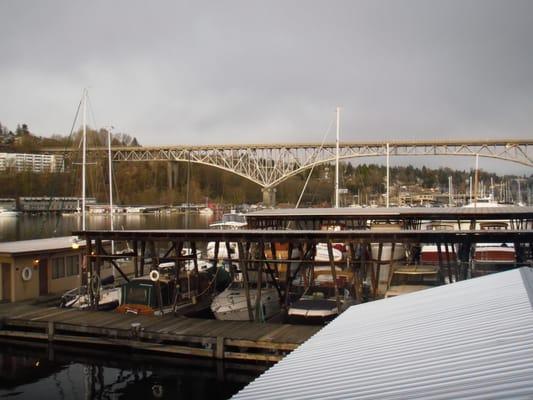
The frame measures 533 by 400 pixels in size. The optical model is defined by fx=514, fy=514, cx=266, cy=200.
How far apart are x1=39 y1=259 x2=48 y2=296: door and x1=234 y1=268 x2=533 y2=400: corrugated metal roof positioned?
16.9m

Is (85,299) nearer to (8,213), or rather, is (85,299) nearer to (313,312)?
(313,312)

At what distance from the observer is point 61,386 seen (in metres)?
15.3

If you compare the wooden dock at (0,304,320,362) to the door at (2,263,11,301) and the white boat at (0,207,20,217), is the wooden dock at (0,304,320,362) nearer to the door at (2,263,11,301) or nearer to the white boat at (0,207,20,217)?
the door at (2,263,11,301)

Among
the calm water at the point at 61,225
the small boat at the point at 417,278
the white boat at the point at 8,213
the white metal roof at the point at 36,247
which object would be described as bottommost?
the calm water at the point at 61,225

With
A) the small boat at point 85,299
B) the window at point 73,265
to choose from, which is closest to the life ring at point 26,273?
the small boat at point 85,299

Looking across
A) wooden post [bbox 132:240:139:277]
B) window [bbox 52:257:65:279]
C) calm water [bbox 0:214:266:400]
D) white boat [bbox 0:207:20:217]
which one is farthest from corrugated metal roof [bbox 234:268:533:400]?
white boat [bbox 0:207:20:217]

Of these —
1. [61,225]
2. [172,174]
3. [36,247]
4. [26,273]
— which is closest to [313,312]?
[26,273]

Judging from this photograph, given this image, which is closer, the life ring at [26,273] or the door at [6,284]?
the door at [6,284]

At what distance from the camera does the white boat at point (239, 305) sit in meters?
19.3

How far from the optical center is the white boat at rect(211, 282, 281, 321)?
1934 cm

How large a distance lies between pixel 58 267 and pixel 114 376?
8908 millimetres

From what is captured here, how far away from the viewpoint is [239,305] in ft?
64.4

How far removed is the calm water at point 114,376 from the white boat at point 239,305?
309 centimetres

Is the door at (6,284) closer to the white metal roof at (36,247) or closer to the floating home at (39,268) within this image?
the floating home at (39,268)
